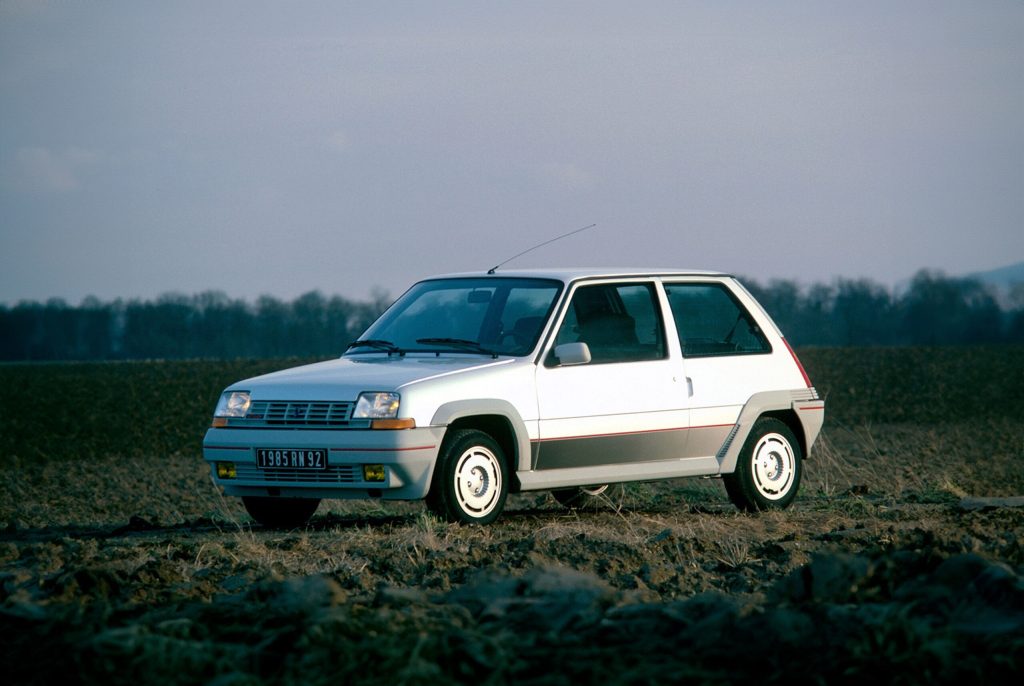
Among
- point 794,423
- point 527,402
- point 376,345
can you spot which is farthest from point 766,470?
point 376,345

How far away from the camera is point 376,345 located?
11.0 metres

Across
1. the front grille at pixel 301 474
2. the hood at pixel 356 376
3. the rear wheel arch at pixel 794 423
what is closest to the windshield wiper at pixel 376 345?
the hood at pixel 356 376

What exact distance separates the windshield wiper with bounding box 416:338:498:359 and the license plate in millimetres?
1517

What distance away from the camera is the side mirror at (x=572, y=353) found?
1022 centimetres

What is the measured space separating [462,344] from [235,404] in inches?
68.9

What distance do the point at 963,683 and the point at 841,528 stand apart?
18.2ft

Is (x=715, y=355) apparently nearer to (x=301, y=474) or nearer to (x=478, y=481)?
(x=478, y=481)

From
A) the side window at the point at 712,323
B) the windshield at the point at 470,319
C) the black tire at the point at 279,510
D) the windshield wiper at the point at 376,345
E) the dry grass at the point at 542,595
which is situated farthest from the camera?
the side window at the point at 712,323

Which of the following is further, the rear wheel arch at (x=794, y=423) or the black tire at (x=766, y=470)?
the rear wheel arch at (x=794, y=423)

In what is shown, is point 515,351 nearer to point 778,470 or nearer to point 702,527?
point 702,527

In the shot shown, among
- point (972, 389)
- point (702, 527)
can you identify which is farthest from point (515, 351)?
point (972, 389)

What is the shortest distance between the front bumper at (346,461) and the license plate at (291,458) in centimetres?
3

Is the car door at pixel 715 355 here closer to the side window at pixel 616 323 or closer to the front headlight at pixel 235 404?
the side window at pixel 616 323

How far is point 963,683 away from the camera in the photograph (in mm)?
4789
